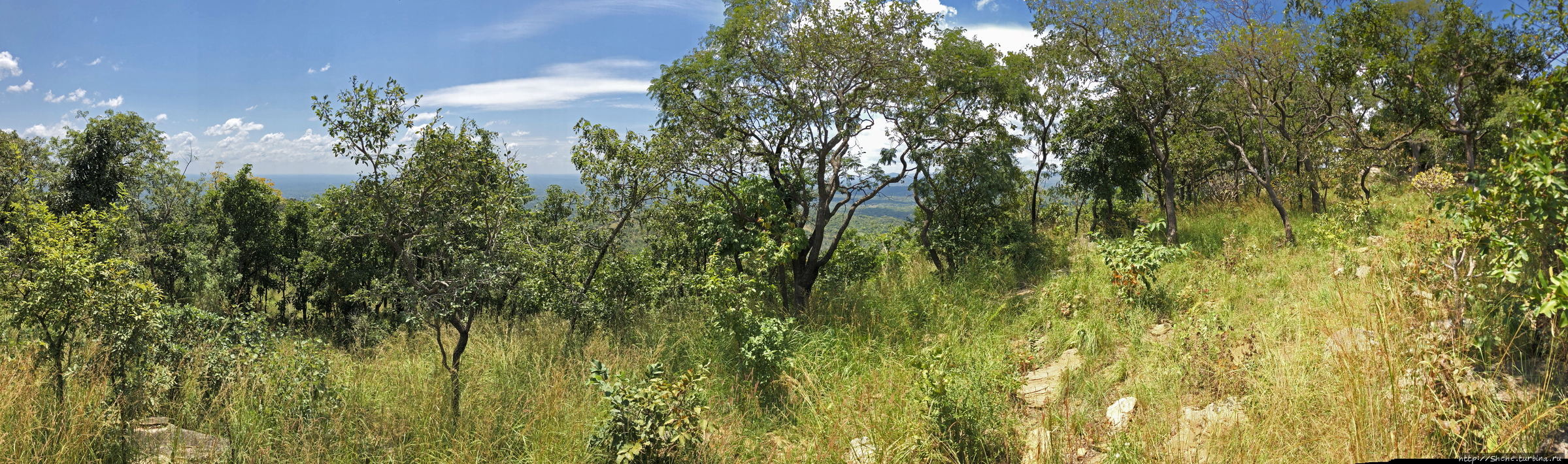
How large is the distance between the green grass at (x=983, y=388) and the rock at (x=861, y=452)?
6cm

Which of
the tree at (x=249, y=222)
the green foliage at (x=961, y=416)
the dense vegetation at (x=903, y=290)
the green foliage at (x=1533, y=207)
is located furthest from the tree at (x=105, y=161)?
the green foliage at (x=1533, y=207)

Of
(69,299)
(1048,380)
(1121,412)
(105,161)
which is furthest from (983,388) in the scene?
(105,161)

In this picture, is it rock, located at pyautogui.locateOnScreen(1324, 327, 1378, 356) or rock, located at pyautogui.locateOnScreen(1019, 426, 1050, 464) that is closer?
rock, located at pyautogui.locateOnScreen(1019, 426, 1050, 464)

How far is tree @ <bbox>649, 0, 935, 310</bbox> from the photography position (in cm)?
874

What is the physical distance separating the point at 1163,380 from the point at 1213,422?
3.45 ft

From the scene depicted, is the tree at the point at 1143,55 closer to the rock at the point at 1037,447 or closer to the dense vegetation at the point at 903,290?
the dense vegetation at the point at 903,290

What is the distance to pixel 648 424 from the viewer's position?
429cm

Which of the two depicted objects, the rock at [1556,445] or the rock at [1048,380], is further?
the rock at [1048,380]

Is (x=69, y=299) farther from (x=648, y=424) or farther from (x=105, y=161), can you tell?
(x=105, y=161)

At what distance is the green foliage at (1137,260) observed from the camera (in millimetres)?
7352

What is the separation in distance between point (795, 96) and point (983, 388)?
5.76 meters

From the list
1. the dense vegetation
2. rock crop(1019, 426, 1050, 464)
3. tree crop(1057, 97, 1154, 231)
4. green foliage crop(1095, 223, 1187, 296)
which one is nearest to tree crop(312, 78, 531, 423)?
the dense vegetation

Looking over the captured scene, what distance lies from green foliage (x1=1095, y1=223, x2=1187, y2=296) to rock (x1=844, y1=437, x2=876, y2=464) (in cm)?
450

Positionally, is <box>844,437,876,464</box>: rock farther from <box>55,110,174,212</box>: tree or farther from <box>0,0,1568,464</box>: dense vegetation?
<box>55,110,174,212</box>: tree
